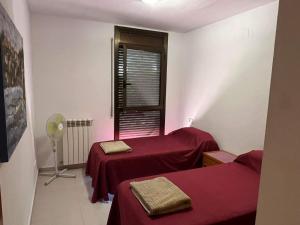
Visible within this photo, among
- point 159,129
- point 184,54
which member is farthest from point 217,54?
point 159,129

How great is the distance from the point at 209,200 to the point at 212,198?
0.05 meters

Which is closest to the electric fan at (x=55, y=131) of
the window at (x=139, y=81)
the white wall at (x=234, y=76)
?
the window at (x=139, y=81)

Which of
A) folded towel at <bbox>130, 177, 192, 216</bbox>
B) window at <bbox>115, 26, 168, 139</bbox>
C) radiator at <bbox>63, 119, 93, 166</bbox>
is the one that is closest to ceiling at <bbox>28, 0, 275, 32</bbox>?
window at <bbox>115, 26, 168, 139</bbox>

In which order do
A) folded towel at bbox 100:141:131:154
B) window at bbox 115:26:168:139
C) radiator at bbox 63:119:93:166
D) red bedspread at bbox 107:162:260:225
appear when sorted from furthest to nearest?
window at bbox 115:26:168:139
radiator at bbox 63:119:93:166
folded towel at bbox 100:141:131:154
red bedspread at bbox 107:162:260:225

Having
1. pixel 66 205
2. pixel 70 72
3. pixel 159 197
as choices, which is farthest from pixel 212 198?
pixel 70 72

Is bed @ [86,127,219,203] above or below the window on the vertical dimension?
below

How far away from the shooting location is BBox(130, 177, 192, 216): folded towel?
166 cm

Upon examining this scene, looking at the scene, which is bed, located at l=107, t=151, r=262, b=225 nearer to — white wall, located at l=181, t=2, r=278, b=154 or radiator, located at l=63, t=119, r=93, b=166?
white wall, located at l=181, t=2, r=278, b=154

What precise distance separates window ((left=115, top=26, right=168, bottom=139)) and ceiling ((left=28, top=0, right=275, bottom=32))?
1.19 ft

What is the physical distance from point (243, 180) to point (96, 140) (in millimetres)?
2433

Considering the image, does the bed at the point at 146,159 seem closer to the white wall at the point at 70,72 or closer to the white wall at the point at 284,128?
the white wall at the point at 70,72

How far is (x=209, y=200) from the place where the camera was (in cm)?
185

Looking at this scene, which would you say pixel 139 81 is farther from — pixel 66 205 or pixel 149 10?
pixel 66 205

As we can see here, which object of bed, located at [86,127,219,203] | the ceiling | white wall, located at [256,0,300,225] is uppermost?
the ceiling
